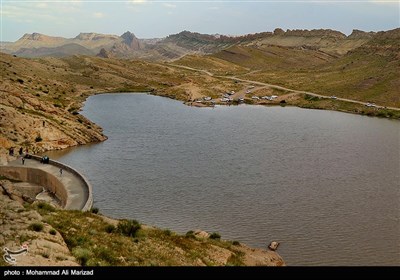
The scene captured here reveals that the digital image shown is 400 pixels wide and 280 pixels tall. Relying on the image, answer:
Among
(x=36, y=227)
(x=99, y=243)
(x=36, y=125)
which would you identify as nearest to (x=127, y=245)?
(x=99, y=243)

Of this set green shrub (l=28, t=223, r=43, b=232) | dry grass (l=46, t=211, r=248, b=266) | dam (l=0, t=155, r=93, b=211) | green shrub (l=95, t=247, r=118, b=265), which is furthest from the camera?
dam (l=0, t=155, r=93, b=211)

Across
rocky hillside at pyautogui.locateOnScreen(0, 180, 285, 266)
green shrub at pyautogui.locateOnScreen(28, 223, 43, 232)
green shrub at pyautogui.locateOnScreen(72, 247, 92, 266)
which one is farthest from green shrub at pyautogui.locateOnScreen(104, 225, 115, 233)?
green shrub at pyautogui.locateOnScreen(72, 247, 92, 266)

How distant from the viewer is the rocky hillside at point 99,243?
897 inches

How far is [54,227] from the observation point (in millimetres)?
27875

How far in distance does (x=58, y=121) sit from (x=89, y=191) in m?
43.7

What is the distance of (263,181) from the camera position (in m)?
59.4

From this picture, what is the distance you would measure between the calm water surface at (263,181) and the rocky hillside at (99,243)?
649cm

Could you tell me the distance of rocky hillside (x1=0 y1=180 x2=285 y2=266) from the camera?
2278 cm

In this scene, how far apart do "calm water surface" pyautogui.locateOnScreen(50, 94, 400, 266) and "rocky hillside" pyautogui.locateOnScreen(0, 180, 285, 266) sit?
21.3 ft

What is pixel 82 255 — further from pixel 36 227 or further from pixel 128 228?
pixel 128 228

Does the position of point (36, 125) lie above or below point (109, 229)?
above

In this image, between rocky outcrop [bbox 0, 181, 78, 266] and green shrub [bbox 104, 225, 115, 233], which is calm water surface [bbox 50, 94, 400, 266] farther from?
rocky outcrop [bbox 0, 181, 78, 266]

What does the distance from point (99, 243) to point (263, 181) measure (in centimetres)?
3595

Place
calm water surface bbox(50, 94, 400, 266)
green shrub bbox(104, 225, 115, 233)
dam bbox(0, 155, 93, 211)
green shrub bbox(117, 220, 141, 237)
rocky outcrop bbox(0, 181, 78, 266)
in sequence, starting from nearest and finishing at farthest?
rocky outcrop bbox(0, 181, 78, 266) → green shrub bbox(104, 225, 115, 233) → green shrub bbox(117, 220, 141, 237) → calm water surface bbox(50, 94, 400, 266) → dam bbox(0, 155, 93, 211)
